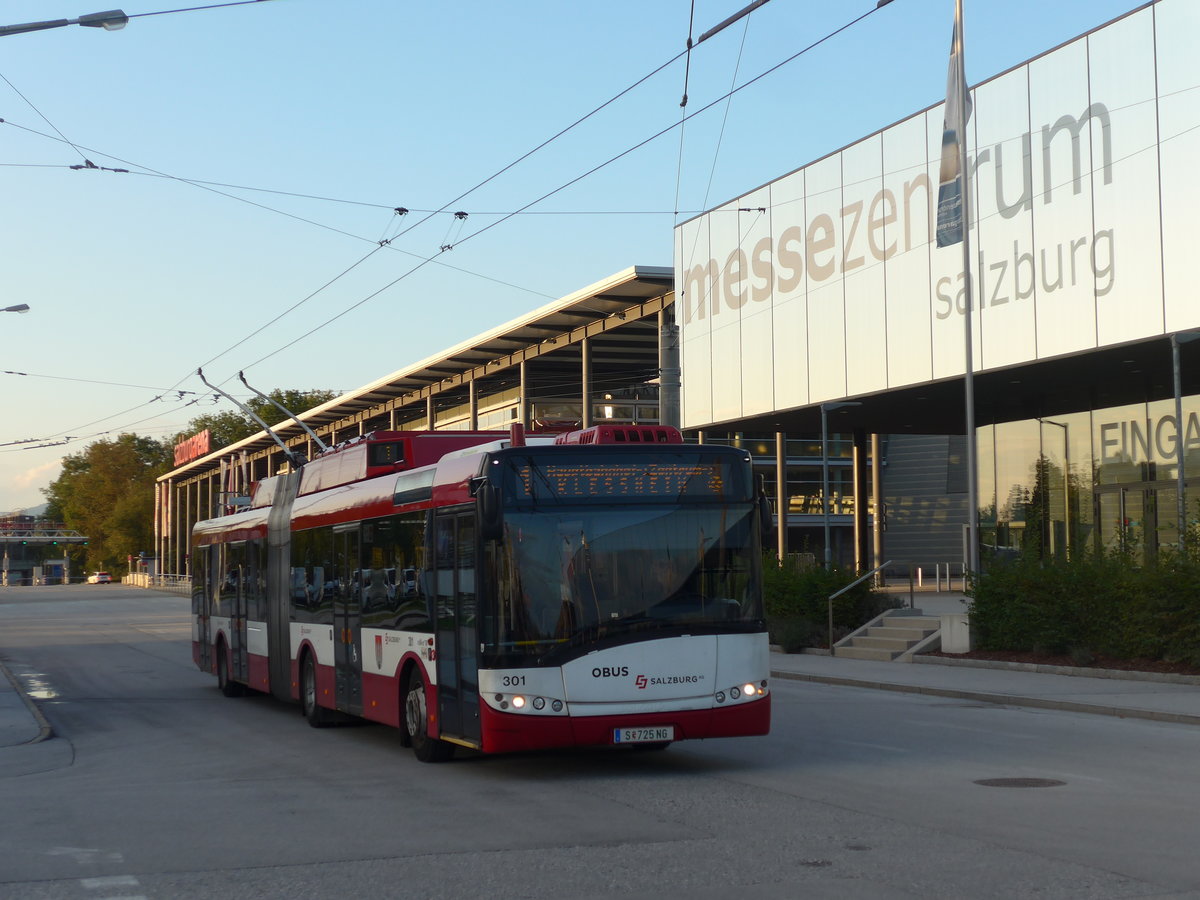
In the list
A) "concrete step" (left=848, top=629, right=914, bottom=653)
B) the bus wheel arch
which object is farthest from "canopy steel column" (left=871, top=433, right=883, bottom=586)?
the bus wheel arch

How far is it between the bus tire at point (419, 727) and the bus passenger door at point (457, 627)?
0.49m

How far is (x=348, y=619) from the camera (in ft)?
51.5

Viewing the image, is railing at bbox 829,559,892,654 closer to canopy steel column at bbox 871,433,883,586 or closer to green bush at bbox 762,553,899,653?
green bush at bbox 762,553,899,653

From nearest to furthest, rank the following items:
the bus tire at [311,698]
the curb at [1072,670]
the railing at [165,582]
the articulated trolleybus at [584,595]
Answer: the articulated trolleybus at [584,595] < the bus tire at [311,698] < the curb at [1072,670] < the railing at [165,582]

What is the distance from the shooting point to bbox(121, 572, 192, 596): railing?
320 ft

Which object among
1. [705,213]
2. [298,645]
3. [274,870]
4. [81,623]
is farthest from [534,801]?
[81,623]

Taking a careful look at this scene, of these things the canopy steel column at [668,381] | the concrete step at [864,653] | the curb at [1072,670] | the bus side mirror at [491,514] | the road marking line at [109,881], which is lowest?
the concrete step at [864,653]

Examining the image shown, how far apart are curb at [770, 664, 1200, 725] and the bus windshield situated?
6559mm

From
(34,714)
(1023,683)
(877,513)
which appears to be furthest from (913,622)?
(877,513)

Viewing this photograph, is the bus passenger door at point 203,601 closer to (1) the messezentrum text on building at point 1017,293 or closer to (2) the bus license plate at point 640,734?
(2) the bus license plate at point 640,734

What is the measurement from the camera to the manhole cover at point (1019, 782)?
11.1 meters

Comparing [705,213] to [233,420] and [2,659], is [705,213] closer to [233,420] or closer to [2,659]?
[2,659]

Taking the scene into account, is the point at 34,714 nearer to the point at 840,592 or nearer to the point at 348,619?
the point at 348,619

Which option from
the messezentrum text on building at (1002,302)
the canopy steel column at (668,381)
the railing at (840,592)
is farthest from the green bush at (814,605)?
the canopy steel column at (668,381)
